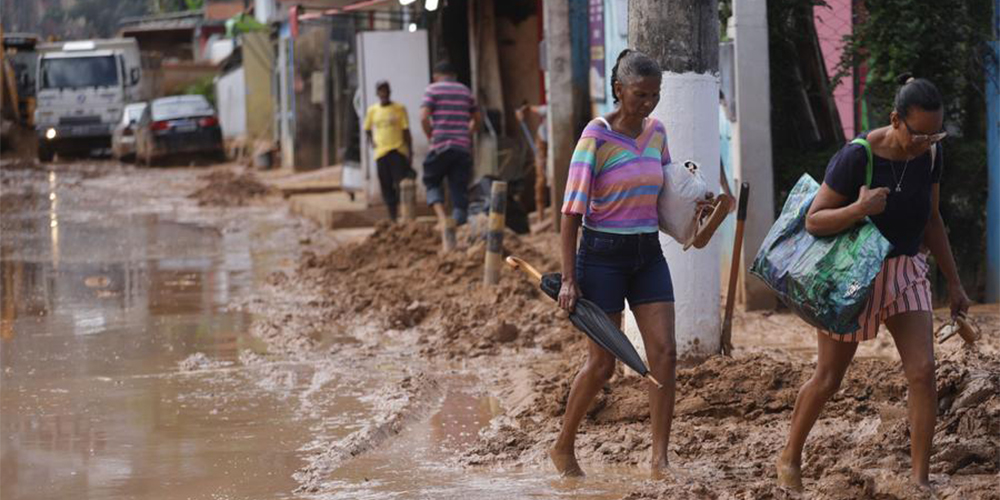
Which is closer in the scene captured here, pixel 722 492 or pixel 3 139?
pixel 722 492

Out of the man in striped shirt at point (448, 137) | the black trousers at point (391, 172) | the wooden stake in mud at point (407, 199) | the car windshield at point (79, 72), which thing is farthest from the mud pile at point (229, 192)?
the car windshield at point (79, 72)

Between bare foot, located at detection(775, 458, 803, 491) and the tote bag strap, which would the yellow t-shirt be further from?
the tote bag strap

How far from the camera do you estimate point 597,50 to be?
14562 millimetres

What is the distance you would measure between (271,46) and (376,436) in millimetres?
29783

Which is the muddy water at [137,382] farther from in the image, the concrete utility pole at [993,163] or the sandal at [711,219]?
the concrete utility pole at [993,163]

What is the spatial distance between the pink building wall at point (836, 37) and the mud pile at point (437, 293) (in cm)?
274

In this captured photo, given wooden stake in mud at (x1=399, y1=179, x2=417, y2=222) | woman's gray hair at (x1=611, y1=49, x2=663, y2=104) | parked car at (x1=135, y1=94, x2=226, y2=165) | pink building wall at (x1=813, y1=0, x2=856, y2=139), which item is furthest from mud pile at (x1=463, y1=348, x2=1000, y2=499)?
parked car at (x1=135, y1=94, x2=226, y2=165)

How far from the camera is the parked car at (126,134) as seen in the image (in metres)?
35.4

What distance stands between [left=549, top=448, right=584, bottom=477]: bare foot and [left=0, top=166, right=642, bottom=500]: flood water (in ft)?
0.18

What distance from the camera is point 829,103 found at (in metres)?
10.7

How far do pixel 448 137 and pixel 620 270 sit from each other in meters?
9.17

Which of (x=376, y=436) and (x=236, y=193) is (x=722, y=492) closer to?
(x=376, y=436)

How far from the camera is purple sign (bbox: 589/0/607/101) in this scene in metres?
14.3

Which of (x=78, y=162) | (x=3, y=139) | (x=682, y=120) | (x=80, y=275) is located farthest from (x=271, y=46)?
(x=682, y=120)
